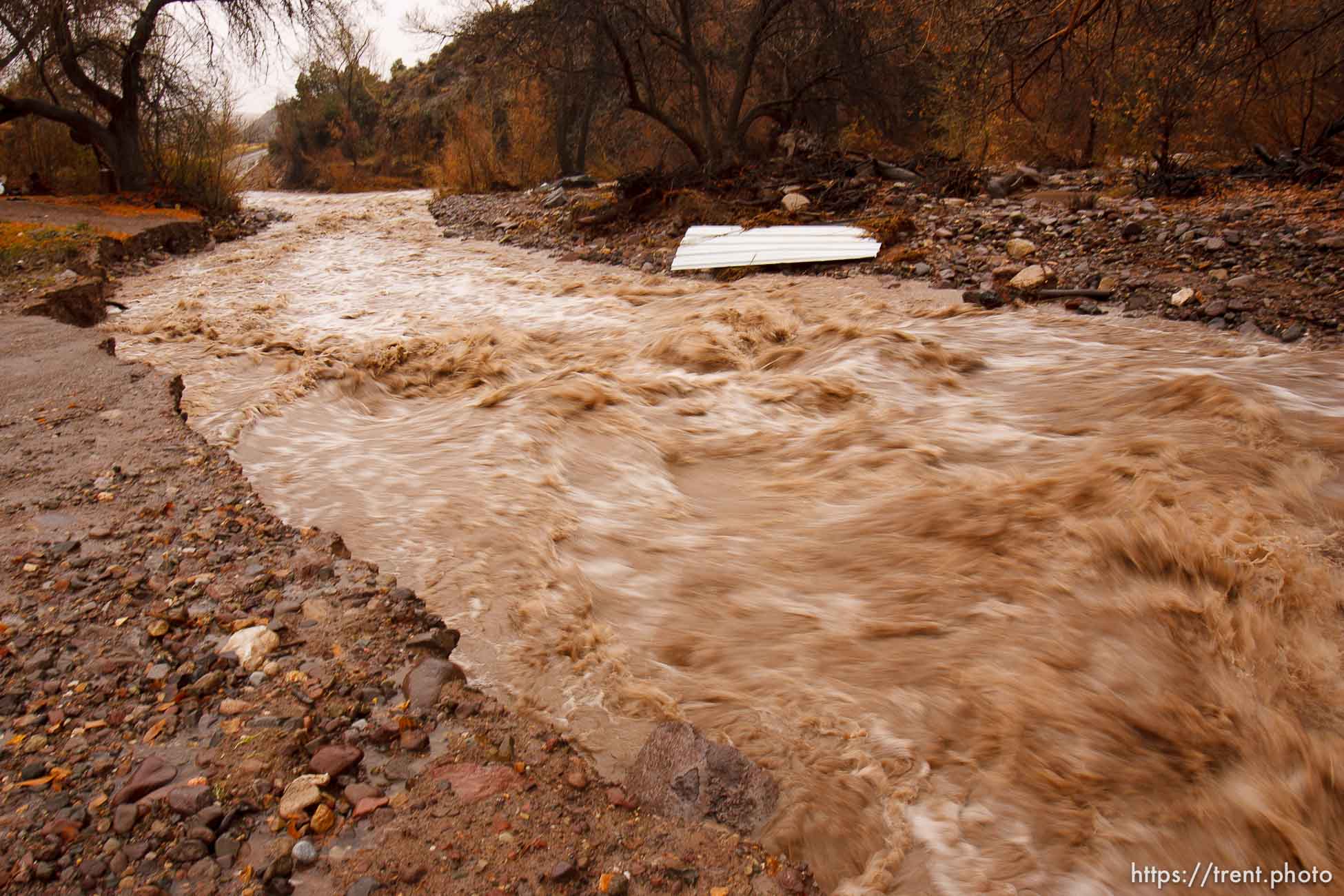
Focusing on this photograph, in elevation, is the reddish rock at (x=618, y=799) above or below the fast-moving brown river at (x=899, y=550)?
below

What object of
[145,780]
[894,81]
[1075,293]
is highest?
[894,81]

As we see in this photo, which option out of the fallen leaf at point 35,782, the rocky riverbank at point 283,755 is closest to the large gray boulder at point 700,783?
the rocky riverbank at point 283,755

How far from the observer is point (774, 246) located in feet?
21.7

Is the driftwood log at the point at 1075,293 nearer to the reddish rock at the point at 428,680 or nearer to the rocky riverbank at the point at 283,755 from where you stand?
the rocky riverbank at the point at 283,755

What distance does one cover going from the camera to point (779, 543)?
8.59ft

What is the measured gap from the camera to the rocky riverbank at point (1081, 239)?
439cm

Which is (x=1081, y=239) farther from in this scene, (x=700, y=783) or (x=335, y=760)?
(x=335, y=760)

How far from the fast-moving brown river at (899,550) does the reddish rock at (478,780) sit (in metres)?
0.21

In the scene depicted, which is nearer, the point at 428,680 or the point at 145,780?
the point at 145,780

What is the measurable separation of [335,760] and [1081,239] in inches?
233

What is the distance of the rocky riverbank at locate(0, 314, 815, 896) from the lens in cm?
140

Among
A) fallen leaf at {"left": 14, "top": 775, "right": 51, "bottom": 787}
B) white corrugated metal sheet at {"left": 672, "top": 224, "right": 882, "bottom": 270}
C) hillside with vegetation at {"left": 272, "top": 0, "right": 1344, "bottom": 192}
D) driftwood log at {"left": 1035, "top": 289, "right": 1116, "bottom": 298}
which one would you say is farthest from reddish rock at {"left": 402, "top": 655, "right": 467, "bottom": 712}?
white corrugated metal sheet at {"left": 672, "top": 224, "right": 882, "bottom": 270}

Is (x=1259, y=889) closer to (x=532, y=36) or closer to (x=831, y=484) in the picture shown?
(x=831, y=484)

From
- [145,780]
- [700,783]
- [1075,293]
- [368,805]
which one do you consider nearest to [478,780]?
[368,805]
